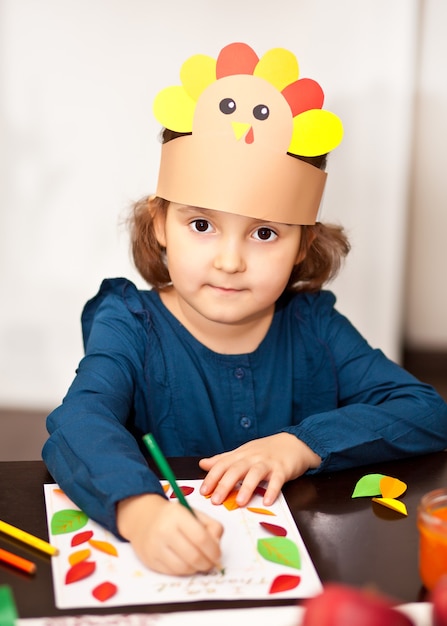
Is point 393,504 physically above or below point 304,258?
below

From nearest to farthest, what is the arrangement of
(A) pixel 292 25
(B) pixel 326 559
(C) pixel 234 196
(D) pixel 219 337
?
(B) pixel 326 559
(C) pixel 234 196
(D) pixel 219 337
(A) pixel 292 25

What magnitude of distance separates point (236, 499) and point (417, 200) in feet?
4.64

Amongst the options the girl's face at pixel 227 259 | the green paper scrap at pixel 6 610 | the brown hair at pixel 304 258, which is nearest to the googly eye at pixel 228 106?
the girl's face at pixel 227 259

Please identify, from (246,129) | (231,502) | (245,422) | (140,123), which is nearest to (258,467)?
(231,502)

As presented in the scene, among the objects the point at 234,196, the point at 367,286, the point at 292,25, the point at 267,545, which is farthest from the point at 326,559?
the point at 292,25

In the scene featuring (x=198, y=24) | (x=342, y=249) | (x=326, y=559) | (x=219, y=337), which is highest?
(x=198, y=24)

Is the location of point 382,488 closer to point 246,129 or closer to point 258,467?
point 258,467

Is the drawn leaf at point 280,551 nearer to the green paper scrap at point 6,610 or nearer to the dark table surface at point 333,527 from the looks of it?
the dark table surface at point 333,527

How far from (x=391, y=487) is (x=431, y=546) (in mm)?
229

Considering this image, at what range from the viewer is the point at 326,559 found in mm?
797

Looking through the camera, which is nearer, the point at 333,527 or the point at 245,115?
the point at 333,527

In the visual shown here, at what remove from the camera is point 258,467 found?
947mm

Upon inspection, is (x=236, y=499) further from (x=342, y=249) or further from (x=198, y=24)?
(x=198, y=24)

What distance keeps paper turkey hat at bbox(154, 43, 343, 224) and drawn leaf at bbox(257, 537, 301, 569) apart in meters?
0.44
